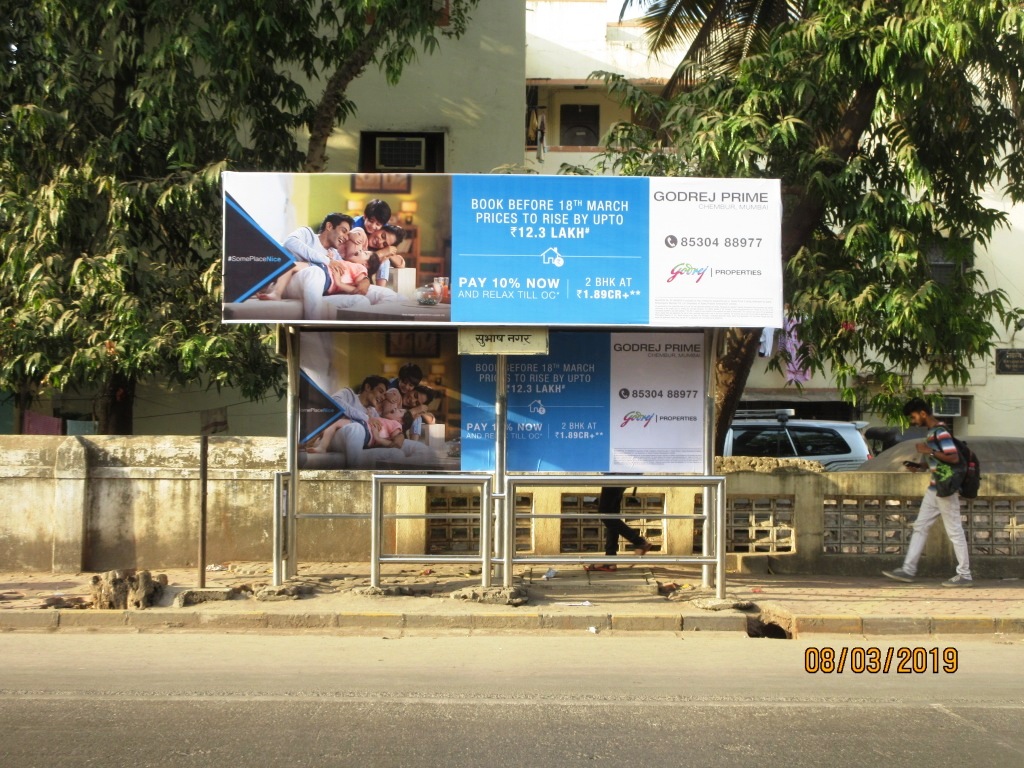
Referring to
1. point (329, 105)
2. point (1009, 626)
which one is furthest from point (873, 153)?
point (329, 105)

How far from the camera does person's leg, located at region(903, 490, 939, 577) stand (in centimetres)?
944

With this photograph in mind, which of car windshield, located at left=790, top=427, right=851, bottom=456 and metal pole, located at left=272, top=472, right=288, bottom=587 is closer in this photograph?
metal pole, located at left=272, top=472, right=288, bottom=587

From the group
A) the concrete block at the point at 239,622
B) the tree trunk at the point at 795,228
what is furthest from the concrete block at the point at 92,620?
the tree trunk at the point at 795,228

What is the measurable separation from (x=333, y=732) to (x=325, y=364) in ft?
14.7

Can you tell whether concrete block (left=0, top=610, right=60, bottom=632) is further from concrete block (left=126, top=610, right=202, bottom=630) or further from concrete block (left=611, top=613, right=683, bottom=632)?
concrete block (left=611, top=613, right=683, bottom=632)

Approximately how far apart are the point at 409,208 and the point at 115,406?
6.47 metres

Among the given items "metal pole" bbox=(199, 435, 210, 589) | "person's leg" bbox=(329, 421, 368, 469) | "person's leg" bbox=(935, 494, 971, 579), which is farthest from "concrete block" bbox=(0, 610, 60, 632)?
"person's leg" bbox=(935, 494, 971, 579)

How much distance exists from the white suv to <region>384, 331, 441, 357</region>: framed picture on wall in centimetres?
798

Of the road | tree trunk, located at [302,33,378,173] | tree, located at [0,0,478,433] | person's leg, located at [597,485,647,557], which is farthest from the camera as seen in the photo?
tree trunk, located at [302,33,378,173]

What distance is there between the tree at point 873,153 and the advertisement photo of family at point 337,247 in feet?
10.0

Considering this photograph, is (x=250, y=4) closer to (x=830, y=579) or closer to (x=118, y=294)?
(x=118, y=294)

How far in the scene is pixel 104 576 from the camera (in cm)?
830

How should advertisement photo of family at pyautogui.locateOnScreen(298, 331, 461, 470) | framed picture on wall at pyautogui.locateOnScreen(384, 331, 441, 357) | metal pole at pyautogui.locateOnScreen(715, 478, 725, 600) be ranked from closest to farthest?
metal pole at pyautogui.locateOnScreen(715, 478, 725, 600), advertisement photo of family at pyautogui.locateOnScreen(298, 331, 461, 470), framed picture on wall at pyautogui.locateOnScreen(384, 331, 441, 357)
